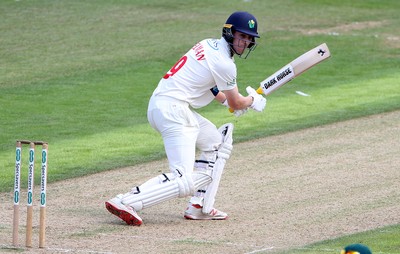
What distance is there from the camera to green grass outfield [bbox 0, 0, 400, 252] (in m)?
16.1

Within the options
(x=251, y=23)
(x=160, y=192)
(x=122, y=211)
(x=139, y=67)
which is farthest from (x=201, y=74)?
(x=139, y=67)

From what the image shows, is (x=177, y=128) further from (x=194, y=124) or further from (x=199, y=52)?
(x=199, y=52)

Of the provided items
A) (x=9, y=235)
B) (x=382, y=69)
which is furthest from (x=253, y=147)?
(x=382, y=69)

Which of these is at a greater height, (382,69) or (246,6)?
(246,6)

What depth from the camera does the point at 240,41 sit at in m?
11.0

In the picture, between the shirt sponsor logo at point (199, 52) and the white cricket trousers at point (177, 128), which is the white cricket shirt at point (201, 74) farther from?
the white cricket trousers at point (177, 128)

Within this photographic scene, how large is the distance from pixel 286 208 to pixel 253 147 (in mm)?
3765

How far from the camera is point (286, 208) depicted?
11.6 m

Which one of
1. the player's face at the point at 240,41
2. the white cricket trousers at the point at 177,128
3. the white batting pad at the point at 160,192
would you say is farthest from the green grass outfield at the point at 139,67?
the player's face at the point at 240,41

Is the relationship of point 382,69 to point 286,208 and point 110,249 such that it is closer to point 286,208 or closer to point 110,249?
point 286,208

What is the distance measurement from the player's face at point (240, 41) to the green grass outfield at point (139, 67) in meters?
3.62

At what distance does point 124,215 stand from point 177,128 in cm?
106

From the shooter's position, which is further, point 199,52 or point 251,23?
point 199,52

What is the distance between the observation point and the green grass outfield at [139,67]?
16141 millimetres
